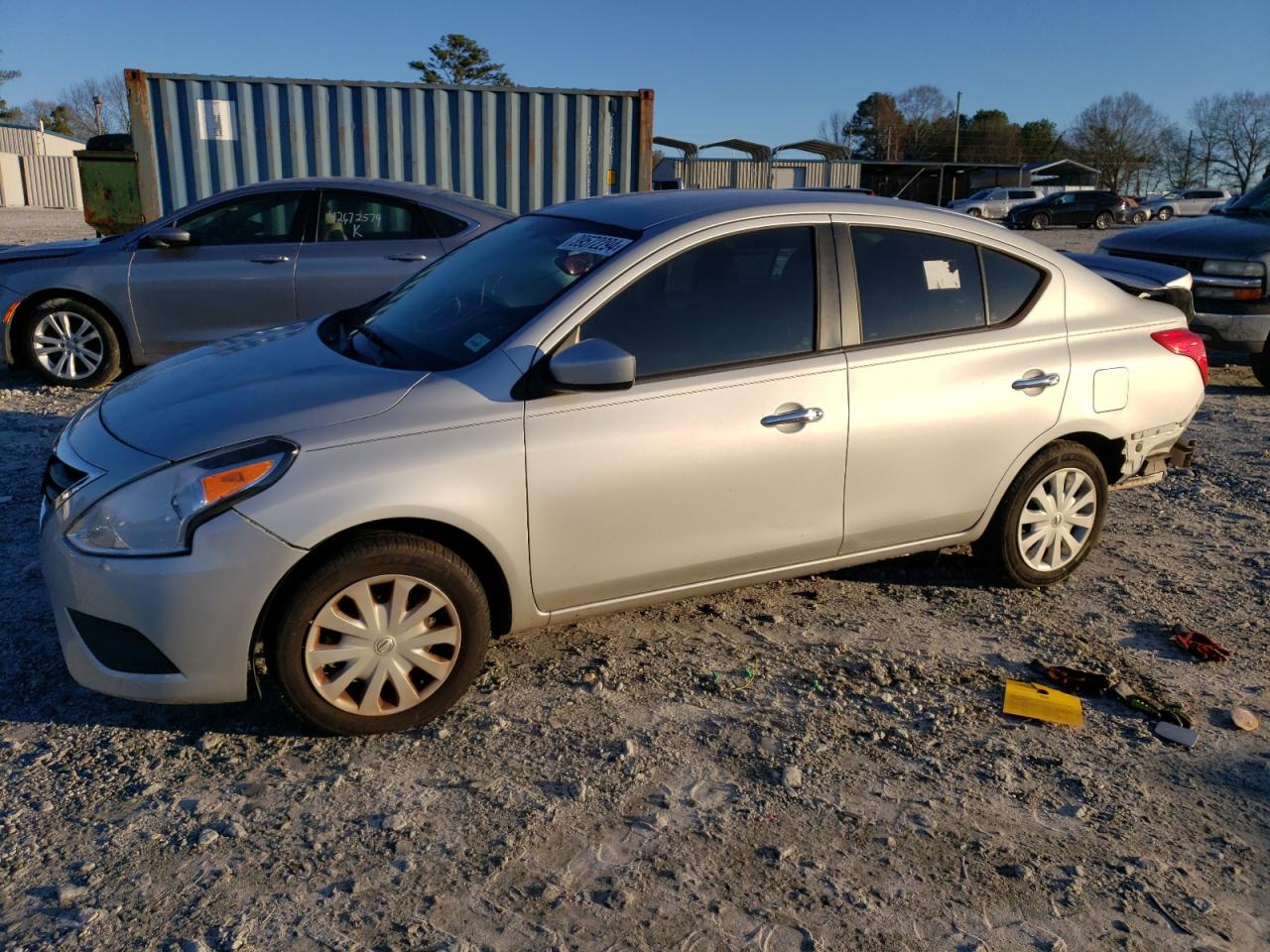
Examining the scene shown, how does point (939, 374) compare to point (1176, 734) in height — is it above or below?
above

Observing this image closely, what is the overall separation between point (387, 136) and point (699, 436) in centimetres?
940

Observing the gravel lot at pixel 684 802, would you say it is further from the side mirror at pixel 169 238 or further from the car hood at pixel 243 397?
the side mirror at pixel 169 238

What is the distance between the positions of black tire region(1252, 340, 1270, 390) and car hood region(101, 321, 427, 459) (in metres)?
8.56

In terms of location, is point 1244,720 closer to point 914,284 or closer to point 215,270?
point 914,284

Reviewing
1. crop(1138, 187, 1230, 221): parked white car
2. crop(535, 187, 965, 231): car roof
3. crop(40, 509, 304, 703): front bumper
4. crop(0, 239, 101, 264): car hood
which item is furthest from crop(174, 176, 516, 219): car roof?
crop(1138, 187, 1230, 221): parked white car

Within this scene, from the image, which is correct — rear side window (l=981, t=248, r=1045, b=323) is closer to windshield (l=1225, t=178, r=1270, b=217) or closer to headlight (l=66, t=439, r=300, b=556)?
headlight (l=66, t=439, r=300, b=556)

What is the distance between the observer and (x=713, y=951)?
252 cm

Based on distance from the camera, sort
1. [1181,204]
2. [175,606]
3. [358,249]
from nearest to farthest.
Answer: [175,606] < [358,249] < [1181,204]

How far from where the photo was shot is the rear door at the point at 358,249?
26.0ft

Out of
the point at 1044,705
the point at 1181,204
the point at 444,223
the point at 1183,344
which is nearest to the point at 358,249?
the point at 444,223

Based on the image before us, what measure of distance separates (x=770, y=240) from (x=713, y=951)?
2554 mm

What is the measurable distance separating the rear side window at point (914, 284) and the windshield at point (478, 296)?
0.98m

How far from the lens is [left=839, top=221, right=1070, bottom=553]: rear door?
4.07m

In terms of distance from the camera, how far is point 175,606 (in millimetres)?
3072
